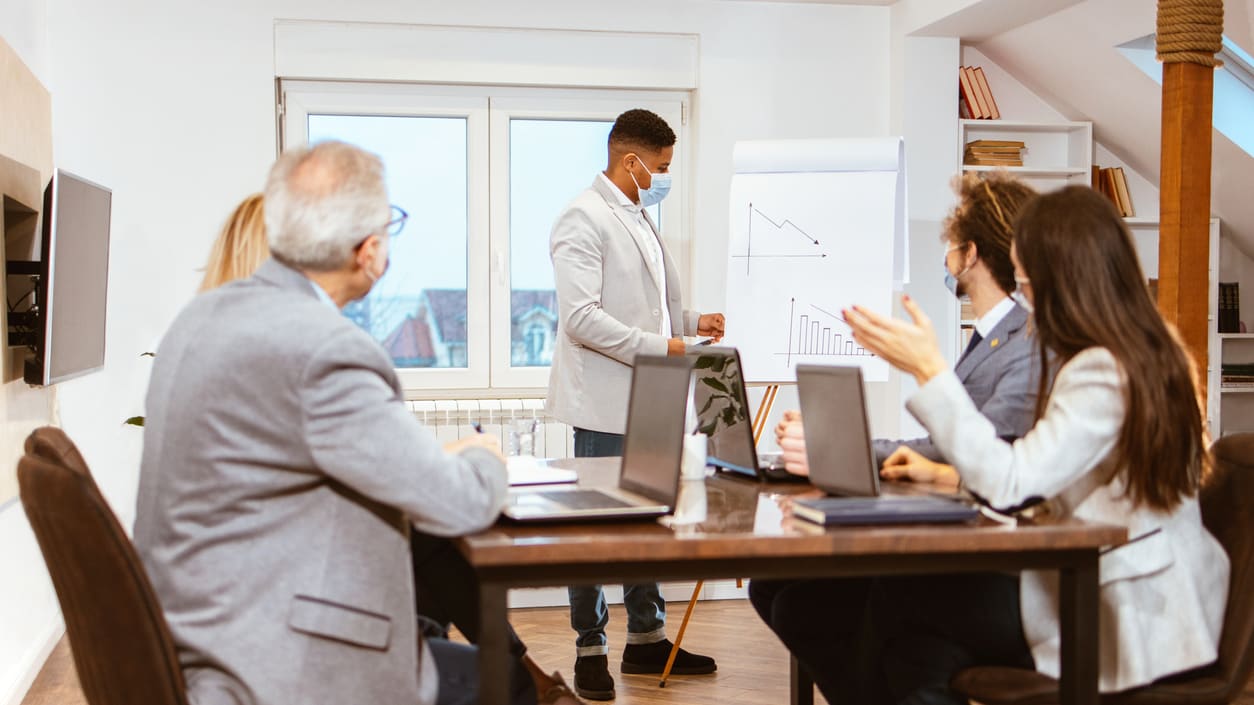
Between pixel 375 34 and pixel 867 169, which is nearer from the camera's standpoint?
pixel 867 169

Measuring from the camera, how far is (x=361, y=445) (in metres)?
1.56

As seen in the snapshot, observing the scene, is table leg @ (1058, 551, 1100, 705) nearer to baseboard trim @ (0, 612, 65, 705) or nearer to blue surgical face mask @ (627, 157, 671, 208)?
blue surgical face mask @ (627, 157, 671, 208)

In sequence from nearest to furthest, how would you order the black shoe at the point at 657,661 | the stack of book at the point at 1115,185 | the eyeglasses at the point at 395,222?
the eyeglasses at the point at 395,222 → the black shoe at the point at 657,661 → the stack of book at the point at 1115,185

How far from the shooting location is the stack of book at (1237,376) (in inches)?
224

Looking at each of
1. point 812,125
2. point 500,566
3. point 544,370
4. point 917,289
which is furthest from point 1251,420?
point 500,566

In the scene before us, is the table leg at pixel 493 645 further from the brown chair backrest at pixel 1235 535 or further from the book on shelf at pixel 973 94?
the book on shelf at pixel 973 94

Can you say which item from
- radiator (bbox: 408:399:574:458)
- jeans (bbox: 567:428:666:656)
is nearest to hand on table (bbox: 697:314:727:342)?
jeans (bbox: 567:428:666:656)

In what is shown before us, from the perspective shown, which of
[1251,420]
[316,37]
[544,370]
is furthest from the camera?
[1251,420]

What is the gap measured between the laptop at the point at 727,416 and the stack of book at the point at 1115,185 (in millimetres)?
3470

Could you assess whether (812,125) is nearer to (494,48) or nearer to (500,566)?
(494,48)

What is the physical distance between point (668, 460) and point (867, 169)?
7.75 feet

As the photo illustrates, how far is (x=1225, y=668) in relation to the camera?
6.40ft

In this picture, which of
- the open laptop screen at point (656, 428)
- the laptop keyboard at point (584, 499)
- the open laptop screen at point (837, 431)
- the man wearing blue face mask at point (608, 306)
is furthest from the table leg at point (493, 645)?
the man wearing blue face mask at point (608, 306)

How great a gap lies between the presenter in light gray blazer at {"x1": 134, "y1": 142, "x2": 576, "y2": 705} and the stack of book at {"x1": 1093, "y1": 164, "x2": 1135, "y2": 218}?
178 inches
